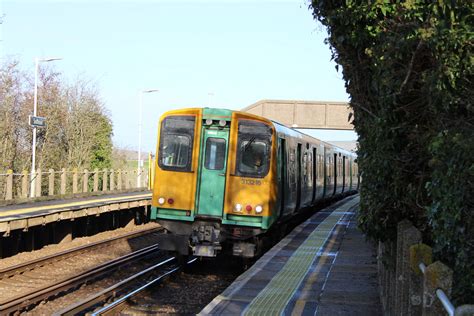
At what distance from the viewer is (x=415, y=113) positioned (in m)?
5.47

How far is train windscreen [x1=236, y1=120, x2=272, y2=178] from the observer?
1216cm

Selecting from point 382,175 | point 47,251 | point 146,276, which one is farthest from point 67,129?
point 382,175

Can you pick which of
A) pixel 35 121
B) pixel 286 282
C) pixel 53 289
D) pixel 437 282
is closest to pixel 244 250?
pixel 286 282

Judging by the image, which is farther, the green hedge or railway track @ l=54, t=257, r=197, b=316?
railway track @ l=54, t=257, r=197, b=316

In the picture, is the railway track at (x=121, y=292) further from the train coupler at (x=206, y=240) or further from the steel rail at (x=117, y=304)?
the train coupler at (x=206, y=240)

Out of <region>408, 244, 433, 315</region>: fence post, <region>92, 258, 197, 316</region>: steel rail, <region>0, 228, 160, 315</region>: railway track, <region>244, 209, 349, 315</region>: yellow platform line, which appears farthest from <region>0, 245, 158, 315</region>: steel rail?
<region>408, 244, 433, 315</region>: fence post

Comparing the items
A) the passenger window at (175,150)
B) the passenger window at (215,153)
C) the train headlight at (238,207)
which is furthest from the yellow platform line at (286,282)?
the passenger window at (175,150)

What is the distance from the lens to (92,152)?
1517 inches

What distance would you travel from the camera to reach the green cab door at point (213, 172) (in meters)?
11.9

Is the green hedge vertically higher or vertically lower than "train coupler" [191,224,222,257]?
higher

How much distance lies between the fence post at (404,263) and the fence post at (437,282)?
4.08 ft

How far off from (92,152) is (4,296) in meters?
28.6

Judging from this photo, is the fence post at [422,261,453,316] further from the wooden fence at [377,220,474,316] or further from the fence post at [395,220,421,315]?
the fence post at [395,220,421,315]

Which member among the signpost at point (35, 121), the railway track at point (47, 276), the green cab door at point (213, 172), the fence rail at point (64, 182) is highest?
the signpost at point (35, 121)
